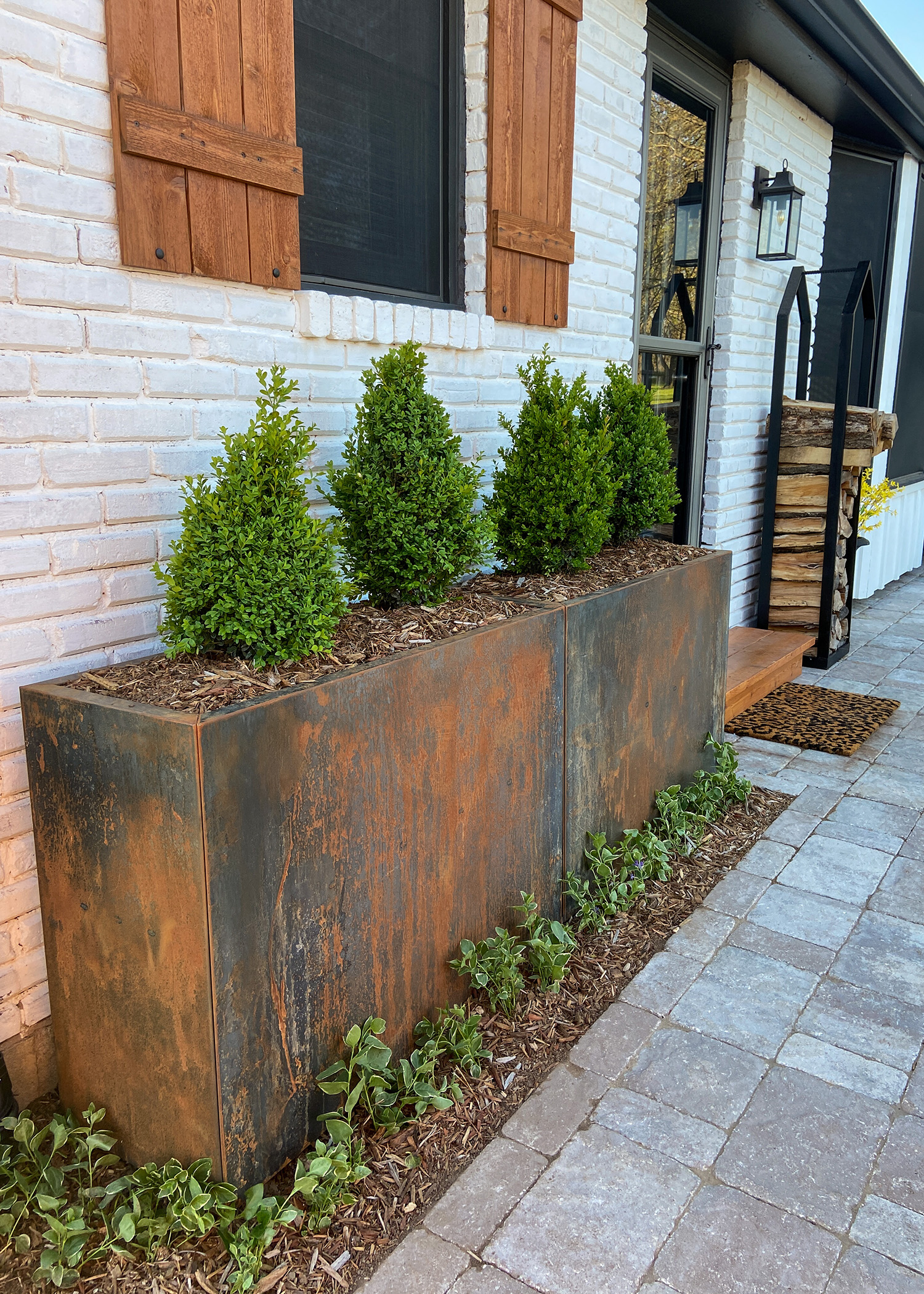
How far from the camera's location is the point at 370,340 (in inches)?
103

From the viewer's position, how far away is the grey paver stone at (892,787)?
3.61 metres

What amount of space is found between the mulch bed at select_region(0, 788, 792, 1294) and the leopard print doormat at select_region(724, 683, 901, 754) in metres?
1.56

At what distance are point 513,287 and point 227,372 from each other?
1.36 metres

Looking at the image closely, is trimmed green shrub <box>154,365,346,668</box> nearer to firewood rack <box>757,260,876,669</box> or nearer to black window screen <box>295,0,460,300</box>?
black window screen <box>295,0,460,300</box>

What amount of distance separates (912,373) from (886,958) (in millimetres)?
7543

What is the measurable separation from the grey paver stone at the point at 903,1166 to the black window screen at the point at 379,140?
8.32 ft

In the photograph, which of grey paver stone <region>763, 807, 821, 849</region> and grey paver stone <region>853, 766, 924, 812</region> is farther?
grey paver stone <region>853, 766, 924, 812</region>

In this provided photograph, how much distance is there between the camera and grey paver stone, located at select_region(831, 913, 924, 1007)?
2438 mm

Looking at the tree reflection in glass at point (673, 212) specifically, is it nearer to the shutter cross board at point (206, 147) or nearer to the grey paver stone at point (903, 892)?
the shutter cross board at point (206, 147)

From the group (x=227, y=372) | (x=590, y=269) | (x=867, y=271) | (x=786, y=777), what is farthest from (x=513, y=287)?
(x=867, y=271)

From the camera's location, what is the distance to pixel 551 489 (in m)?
2.85

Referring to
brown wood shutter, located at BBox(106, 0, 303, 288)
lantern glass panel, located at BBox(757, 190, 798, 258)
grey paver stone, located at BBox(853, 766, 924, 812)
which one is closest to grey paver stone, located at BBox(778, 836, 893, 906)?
grey paver stone, located at BBox(853, 766, 924, 812)

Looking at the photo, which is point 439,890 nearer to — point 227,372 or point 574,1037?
point 574,1037

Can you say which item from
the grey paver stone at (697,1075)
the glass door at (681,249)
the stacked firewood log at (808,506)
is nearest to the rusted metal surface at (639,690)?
the grey paver stone at (697,1075)
